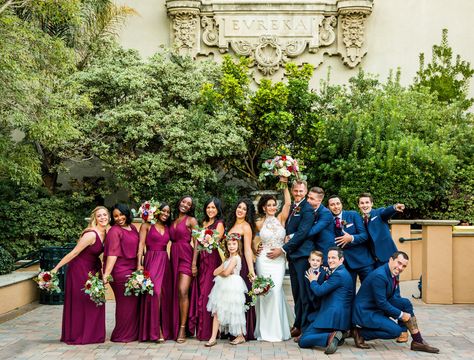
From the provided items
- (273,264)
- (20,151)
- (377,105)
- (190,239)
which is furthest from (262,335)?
(377,105)

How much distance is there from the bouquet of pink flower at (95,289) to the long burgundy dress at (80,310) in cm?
21

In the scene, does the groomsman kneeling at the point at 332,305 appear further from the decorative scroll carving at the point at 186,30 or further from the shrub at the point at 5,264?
the decorative scroll carving at the point at 186,30

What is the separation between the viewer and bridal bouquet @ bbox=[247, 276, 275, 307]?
369 inches

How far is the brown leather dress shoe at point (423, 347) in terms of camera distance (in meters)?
8.91

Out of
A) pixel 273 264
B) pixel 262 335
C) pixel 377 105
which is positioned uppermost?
pixel 377 105

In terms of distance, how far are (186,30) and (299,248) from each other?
45.7ft

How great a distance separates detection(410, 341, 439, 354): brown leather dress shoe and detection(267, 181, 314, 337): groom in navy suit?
145 cm

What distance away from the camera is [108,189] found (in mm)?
19922

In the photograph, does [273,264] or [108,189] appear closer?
[273,264]

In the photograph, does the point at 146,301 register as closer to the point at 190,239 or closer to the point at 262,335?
the point at 190,239

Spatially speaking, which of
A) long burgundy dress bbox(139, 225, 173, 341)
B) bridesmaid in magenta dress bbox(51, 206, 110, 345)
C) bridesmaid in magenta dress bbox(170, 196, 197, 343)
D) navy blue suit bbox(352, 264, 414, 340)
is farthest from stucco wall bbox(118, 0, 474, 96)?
navy blue suit bbox(352, 264, 414, 340)

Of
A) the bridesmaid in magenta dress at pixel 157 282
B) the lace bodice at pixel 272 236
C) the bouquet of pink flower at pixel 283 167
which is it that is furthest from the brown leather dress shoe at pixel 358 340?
the bridesmaid in magenta dress at pixel 157 282

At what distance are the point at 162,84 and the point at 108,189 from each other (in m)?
3.35

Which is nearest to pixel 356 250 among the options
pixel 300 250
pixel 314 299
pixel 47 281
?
pixel 300 250
